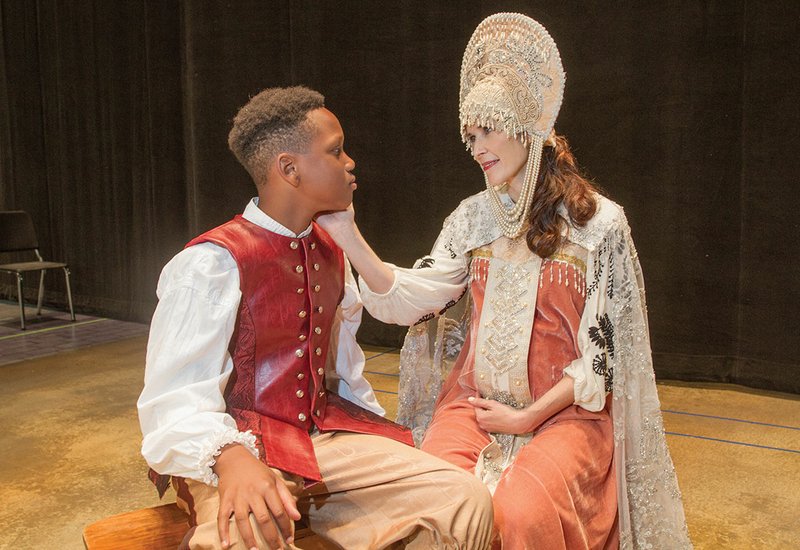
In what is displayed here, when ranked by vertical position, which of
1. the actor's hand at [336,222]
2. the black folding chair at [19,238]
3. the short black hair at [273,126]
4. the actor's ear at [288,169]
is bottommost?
the black folding chair at [19,238]

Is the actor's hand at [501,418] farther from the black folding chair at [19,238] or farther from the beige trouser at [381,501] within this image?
the black folding chair at [19,238]

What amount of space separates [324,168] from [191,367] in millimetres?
538

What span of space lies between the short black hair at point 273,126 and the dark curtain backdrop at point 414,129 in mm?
3075

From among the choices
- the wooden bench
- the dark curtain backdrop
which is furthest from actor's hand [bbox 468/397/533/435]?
the dark curtain backdrop

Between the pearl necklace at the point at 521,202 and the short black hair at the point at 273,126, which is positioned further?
the pearl necklace at the point at 521,202

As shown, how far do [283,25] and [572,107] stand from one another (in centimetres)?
218

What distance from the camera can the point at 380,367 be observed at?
5109mm

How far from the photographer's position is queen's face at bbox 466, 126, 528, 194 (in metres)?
2.06

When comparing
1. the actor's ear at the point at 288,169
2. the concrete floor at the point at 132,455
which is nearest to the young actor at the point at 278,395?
the actor's ear at the point at 288,169

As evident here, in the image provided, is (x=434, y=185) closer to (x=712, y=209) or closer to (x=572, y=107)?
(x=572, y=107)

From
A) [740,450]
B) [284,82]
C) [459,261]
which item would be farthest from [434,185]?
[459,261]

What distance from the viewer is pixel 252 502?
142cm

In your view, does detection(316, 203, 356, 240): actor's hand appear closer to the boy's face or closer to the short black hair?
the boy's face

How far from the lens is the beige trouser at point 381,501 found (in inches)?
61.7
